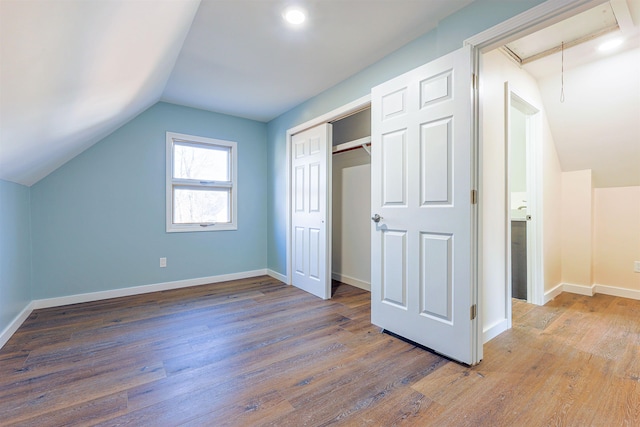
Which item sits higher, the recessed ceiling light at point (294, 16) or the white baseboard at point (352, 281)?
the recessed ceiling light at point (294, 16)

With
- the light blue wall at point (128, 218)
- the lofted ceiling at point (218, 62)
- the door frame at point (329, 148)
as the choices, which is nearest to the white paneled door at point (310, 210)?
the door frame at point (329, 148)

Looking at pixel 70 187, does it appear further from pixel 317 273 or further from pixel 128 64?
pixel 317 273

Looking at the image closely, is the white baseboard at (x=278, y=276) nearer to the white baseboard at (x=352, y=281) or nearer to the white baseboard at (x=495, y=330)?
the white baseboard at (x=352, y=281)

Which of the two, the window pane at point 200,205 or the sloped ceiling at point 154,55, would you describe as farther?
the window pane at point 200,205

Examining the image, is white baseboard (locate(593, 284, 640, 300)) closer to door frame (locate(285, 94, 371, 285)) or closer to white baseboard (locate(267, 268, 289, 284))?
door frame (locate(285, 94, 371, 285))

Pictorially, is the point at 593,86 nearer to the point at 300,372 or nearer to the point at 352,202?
the point at 352,202

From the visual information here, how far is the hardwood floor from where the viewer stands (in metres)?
1.39

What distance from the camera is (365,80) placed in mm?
2664

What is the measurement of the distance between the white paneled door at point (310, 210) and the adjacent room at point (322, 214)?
0.03 m

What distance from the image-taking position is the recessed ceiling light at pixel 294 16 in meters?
1.90

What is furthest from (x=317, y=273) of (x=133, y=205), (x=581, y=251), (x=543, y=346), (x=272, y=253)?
(x=581, y=251)

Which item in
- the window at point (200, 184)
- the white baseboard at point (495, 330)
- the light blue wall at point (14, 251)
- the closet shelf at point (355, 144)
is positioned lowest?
the white baseboard at point (495, 330)

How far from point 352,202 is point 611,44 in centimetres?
268

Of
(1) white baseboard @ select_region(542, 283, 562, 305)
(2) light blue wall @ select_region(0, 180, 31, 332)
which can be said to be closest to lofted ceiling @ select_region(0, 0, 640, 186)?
(2) light blue wall @ select_region(0, 180, 31, 332)
